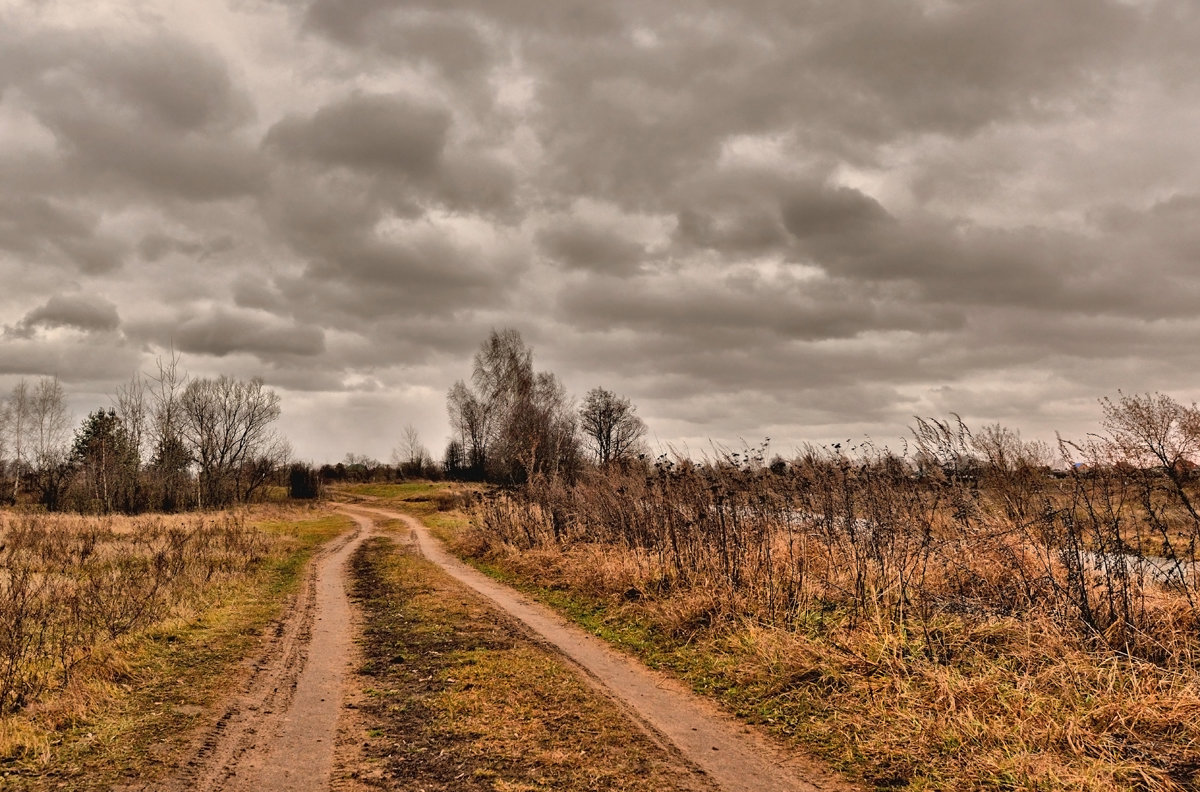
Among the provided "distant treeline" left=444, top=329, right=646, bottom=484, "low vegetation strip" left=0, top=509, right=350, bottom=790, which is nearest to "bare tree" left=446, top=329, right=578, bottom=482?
"distant treeline" left=444, top=329, right=646, bottom=484

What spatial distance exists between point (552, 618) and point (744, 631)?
13.6 ft

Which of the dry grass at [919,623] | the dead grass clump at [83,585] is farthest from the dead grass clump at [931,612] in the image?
the dead grass clump at [83,585]

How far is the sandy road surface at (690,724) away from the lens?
546 centimetres

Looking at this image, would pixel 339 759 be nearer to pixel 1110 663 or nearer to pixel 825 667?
pixel 825 667

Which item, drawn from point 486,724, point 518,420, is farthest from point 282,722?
point 518,420

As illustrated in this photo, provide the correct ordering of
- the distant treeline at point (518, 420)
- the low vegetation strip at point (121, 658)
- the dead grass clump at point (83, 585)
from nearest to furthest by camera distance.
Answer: the low vegetation strip at point (121, 658)
the dead grass clump at point (83, 585)
the distant treeline at point (518, 420)

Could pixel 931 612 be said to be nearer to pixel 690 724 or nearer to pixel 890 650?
pixel 890 650

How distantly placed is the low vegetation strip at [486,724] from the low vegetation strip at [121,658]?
5.85 feet

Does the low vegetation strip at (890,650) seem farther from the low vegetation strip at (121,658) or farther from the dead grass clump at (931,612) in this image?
the low vegetation strip at (121,658)

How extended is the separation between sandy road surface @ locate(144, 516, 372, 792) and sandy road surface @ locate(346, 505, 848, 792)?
2.98 metres

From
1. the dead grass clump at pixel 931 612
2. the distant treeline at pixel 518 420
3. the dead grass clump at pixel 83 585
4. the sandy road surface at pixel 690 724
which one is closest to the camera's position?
the dead grass clump at pixel 931 612

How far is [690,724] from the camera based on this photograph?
6.73 m

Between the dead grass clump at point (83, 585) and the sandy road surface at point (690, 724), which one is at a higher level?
the dead grass clump at point (83, 585)

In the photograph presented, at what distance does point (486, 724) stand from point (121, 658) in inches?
207
